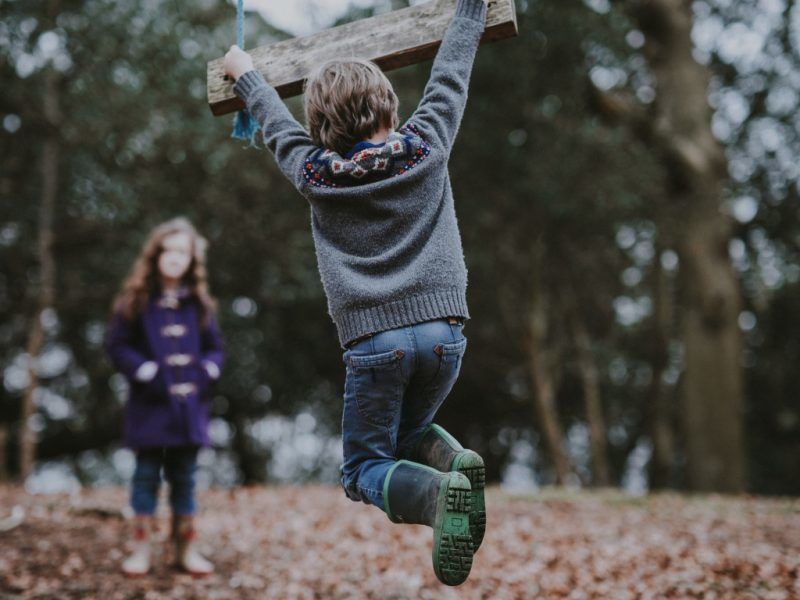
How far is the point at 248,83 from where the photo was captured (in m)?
3.15

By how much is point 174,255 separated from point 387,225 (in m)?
2.55

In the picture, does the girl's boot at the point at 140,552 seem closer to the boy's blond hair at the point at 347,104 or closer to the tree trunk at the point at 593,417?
the boy's blond hair at the point at 347,104

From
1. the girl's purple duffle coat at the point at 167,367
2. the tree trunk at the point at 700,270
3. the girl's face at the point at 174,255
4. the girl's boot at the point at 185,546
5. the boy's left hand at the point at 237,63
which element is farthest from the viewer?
the tree trunk at the point at 700,270

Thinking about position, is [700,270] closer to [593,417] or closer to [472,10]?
[593,417]

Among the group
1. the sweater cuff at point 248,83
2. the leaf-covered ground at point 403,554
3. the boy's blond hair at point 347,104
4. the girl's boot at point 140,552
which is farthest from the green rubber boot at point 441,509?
the girl's boot at point 140,552

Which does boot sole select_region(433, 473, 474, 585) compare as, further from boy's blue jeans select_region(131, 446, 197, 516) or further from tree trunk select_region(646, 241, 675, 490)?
tree trunk select_region(646, 241, 675, 490)

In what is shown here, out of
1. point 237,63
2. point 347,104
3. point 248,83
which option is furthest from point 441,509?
point 237,63

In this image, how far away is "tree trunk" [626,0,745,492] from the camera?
10430mm

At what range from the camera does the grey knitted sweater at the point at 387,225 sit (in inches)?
106

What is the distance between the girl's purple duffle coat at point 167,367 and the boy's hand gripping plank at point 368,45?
5.99ft

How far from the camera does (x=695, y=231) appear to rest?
10734 millimetres

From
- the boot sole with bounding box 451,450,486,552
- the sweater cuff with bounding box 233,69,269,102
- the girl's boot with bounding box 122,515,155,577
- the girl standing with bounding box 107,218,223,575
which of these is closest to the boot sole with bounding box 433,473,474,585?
the boot sole with bounding box 451,450,486,552

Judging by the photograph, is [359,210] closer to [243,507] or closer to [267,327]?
[243,507]

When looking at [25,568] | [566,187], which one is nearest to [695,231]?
[566,187]
